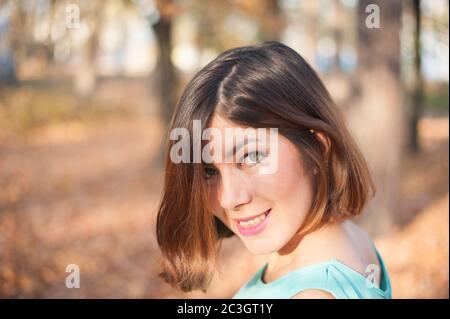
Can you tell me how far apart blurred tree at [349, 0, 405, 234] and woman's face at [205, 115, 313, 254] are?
13.2 ft

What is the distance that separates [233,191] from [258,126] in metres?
0.23

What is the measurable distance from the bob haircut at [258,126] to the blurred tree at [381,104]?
3.73 metres

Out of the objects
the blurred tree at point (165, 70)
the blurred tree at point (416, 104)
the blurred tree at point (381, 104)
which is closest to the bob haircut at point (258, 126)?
the blurred tree at point (381, 104)

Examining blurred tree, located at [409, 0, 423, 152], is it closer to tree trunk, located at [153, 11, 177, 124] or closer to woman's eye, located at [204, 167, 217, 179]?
tree trunk, located at [153, 11, 177, 124]

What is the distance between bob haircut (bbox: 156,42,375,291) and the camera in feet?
5.05

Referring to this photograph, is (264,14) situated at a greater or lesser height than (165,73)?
greater

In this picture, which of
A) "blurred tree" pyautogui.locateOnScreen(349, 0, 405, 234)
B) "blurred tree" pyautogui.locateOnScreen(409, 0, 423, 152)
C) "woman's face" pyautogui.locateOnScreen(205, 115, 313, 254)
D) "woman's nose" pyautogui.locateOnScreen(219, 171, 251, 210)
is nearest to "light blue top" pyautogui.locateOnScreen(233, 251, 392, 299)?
"woman's face" pyautogui.locateOnScreen(205, 115, 313, 254)

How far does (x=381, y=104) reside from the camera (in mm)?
5355

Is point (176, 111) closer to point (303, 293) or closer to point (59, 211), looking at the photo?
point (303, 293)

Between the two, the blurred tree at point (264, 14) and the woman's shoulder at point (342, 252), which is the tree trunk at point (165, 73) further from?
the woman's shoulder at point (342, 252)

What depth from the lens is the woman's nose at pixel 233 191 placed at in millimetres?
1559

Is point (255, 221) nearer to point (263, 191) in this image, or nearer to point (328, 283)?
→ point (263, 191)

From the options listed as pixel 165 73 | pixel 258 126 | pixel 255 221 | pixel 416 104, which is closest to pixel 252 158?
pixel 258 126

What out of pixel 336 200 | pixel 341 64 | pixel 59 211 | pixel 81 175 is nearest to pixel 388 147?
pixel 336 200
